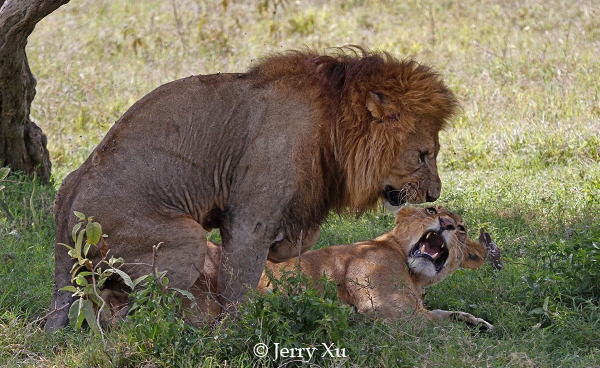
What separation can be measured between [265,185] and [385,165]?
61 cm

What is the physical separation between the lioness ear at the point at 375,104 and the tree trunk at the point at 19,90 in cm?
171

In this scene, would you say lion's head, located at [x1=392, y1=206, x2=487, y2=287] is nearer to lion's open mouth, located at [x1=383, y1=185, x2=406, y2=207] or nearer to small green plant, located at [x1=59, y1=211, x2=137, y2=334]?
lion's open mouth, located at [x1=383, y1=185, x2=406, y2=207]

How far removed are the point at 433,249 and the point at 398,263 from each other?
0.28m

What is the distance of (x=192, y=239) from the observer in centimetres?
399

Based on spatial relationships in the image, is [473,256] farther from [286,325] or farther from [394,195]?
[286,325]

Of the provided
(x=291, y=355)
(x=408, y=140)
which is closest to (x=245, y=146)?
(x=408, y=140)

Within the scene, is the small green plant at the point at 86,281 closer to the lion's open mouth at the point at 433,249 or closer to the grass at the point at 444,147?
the grass at the point at 444,147

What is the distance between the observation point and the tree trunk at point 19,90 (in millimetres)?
4723

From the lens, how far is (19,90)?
225 inches

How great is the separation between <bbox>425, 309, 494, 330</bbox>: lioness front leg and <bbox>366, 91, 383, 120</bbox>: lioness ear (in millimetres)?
967

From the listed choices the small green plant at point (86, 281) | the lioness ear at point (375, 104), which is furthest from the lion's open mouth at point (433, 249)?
the small green plant at point (86, 281)

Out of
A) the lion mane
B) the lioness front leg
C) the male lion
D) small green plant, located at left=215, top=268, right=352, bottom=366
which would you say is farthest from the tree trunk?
the lioness front leg

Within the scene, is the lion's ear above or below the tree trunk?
below

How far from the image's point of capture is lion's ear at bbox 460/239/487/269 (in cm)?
471
